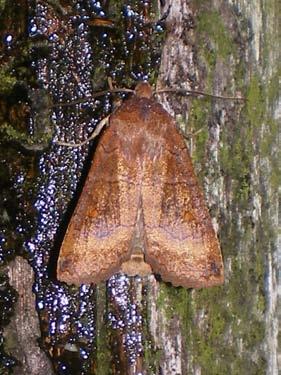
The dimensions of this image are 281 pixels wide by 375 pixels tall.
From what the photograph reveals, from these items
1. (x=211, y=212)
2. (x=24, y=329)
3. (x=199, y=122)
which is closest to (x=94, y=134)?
(x=199, y=122)

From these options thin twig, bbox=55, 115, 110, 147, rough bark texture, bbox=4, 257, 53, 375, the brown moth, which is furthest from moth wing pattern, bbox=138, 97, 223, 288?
rough bark texture, bbox=4, 257, 53, 375

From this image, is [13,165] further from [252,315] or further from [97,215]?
[252,315]

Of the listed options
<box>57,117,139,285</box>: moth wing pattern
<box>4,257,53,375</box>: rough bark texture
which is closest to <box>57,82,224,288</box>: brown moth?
<box>57,117,139,285</box>: moth wing pattern

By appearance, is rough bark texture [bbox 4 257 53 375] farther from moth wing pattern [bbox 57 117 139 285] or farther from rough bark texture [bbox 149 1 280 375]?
rough bark texture [bbox 149 1 280 375]

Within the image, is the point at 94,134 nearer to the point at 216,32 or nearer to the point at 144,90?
the point at 144,90

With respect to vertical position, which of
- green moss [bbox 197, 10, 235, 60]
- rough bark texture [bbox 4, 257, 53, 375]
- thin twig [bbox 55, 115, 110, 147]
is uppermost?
green moss [bbox 197, 10, 235, 60]

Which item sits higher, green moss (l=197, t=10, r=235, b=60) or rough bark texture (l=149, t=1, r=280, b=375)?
green moss (l=197, t=10, r=235, b=60)

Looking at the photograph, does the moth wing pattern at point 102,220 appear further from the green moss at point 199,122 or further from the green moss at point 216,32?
the green moss at point 216,32

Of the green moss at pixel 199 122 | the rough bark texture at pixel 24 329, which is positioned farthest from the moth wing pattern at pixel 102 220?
the green moss at pixel 199 122
